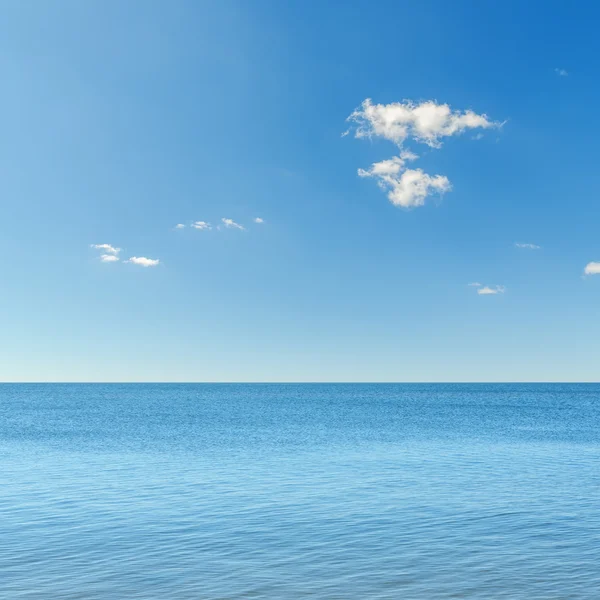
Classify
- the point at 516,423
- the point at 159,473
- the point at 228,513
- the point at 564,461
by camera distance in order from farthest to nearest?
the point at 516,423 < the point at 564,461 < the point at 159,473 < the point at 228,513

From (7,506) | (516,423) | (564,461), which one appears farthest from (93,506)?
(516,423)

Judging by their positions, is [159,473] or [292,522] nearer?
[292,522]

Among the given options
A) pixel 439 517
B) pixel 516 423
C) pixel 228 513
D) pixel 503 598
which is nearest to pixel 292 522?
pixel 228 513

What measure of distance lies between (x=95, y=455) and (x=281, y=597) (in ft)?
107

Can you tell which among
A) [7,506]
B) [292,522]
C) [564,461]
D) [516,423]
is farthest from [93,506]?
[516,423]

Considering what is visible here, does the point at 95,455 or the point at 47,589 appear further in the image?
the point at 95,455

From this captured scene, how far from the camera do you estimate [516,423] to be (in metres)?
78.8

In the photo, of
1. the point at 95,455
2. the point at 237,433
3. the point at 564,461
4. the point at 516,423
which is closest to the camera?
the point at 564,461

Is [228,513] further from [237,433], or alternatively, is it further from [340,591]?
[237,433]

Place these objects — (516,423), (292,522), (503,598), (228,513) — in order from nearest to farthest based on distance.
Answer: (503,598), (292,522), (228,513), (516,423)

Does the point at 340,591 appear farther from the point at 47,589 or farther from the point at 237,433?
the point at 237,433

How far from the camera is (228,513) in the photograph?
24250mm

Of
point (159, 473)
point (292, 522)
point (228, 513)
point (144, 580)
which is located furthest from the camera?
point (159, 473)

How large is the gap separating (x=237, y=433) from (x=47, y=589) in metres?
47.1
